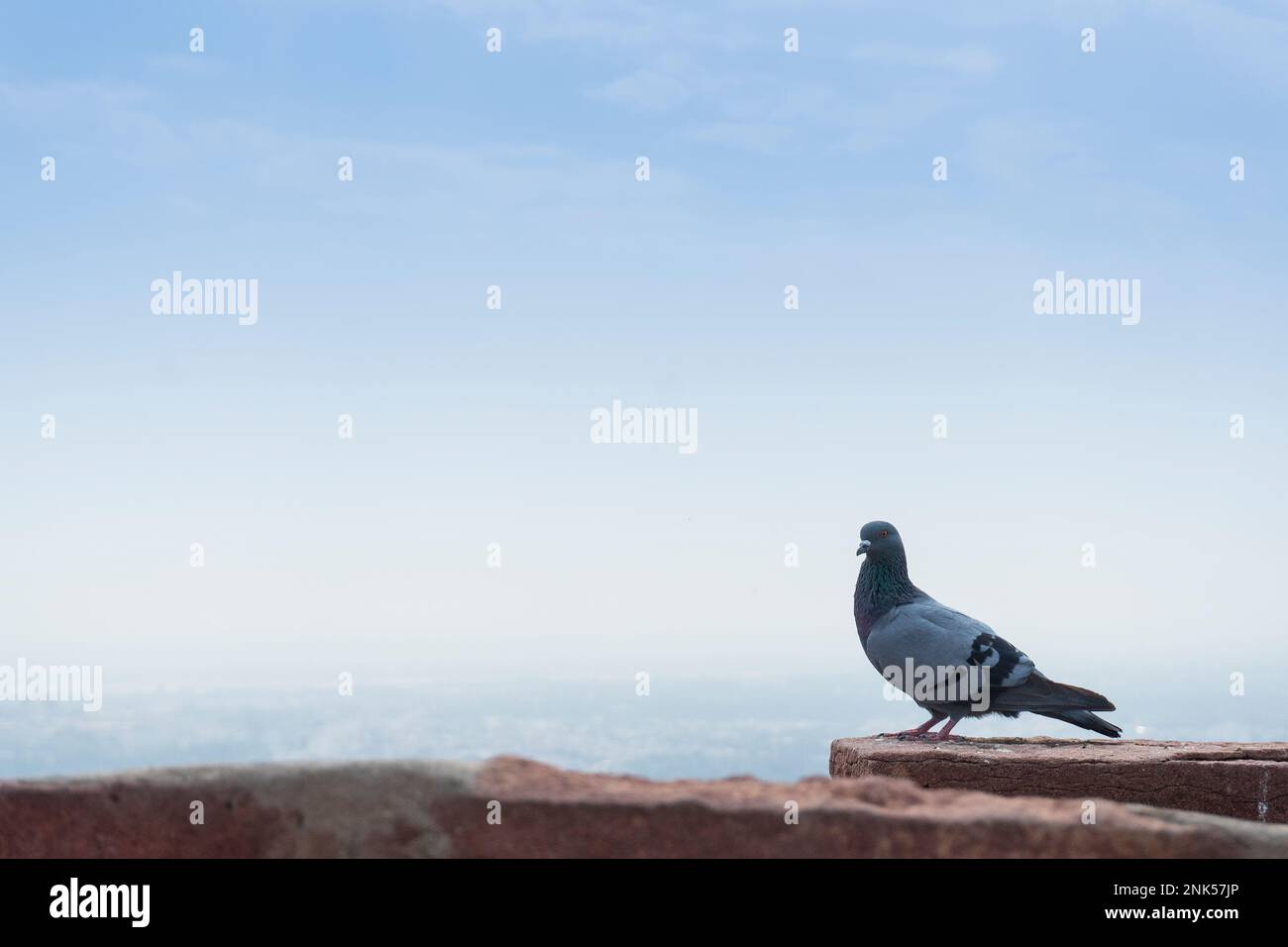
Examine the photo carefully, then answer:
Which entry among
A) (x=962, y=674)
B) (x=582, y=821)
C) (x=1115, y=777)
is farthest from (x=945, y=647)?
(x=582, y=821)

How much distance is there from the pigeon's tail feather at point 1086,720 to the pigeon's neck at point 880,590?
1.09 metres

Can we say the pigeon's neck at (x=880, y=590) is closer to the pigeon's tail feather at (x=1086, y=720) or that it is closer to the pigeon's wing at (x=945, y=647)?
the pigeon's wing at (x=945, y=647)

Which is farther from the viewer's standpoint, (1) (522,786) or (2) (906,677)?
(2) (906,677)

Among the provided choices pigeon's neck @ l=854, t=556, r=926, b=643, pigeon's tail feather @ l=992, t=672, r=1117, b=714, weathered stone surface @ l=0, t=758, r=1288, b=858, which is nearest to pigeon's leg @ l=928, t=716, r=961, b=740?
pigeon's tail feather @ l=992, t=672, r=1117, b=714

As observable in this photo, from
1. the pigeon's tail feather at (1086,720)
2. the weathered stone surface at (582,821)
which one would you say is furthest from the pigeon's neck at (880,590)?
the weathered stone surface at (582,821)

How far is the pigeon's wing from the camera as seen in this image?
22.8ft

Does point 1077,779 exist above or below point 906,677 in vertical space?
below

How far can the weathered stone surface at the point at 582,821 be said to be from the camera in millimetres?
2625

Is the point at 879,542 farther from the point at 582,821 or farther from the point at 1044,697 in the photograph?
the point at 582,821

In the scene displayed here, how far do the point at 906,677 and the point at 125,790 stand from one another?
16.4 ft
